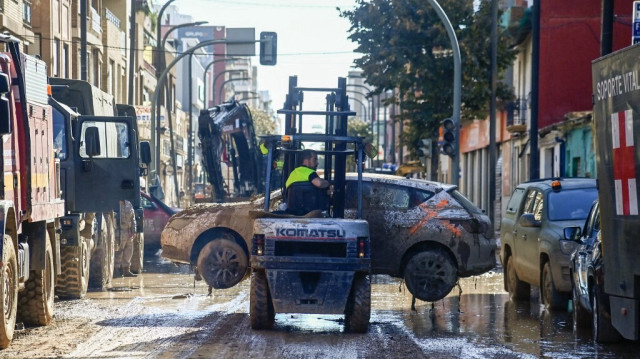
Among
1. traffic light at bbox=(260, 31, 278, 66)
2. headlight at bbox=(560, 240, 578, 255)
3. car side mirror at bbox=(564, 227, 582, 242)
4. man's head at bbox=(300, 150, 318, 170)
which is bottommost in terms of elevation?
headlight at bbox=(560, 240, 578, 255)

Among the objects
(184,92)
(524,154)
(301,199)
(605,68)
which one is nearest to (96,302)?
(301,199)

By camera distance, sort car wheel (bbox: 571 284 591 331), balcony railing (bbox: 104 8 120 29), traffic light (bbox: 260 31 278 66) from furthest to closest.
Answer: balcony railing (bbox: 104 8 120 29) < traffic light (bbox: 260 31 278 66) < car wheel (bbox: 571 284 591 331)

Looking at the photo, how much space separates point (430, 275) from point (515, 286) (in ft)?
9.48

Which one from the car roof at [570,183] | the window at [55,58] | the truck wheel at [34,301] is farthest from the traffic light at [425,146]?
the truck wheel at [34,301]

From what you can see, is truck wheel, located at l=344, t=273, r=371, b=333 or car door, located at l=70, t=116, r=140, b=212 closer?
truck wheel, located at l=344, t=273, r=371, b=333

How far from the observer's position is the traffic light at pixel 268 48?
110ft

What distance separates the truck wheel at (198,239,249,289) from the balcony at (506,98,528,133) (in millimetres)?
27595

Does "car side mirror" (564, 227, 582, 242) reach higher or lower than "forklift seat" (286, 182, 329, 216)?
lower

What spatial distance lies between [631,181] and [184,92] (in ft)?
321

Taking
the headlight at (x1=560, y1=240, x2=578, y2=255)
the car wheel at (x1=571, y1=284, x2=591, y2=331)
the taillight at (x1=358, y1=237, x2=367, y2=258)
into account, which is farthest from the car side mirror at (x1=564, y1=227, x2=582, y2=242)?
the taillight at (x1=358, y1=237, x2=367, y2=258)

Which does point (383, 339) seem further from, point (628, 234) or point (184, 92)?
point (184, 92)

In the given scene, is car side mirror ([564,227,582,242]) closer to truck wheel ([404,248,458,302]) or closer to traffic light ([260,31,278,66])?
truck wheel ([404,248,458,302])

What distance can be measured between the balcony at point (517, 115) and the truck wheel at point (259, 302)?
30081 millimetres

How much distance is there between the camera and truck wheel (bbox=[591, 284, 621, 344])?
39.7ft
